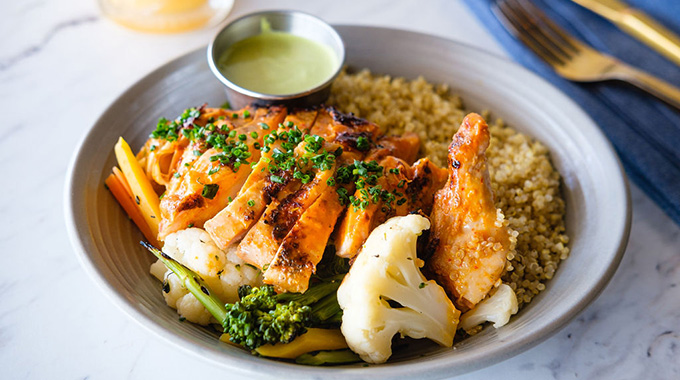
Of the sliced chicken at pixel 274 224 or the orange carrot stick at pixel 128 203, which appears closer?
the sliced chicken at pixel 274 224

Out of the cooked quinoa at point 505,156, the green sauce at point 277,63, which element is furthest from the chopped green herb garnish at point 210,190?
the cooked quinoa at point 505,156

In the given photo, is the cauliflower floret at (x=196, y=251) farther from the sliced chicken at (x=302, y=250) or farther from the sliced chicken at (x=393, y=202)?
the sliced chicken at (x=393, y=202)

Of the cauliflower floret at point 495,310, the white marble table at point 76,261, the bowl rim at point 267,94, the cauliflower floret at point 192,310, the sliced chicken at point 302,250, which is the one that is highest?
the bowl rim at point 267,94

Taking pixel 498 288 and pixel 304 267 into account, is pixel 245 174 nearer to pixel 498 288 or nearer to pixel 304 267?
pixel 304 267

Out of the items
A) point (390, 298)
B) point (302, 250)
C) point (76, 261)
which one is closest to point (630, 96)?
point (390, 298)

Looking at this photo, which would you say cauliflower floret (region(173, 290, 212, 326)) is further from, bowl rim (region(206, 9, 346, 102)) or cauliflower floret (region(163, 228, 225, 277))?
bowl rim (region(206, 9, 346, 102))

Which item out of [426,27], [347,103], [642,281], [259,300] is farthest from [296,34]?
[642,281]

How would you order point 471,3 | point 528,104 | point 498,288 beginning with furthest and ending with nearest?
point 471,3 < point 528,104 < point 498,288

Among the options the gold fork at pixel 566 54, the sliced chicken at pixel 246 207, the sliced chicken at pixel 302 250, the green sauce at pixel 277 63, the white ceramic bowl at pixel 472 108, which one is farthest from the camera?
the gold fork at pixel 566 54
